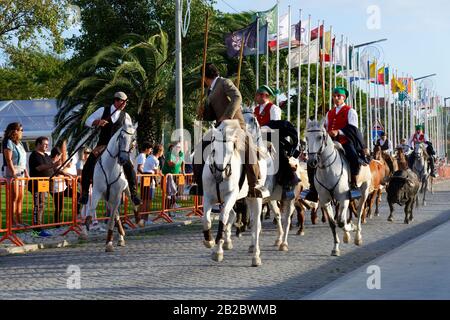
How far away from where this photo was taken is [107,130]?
46.6 ft

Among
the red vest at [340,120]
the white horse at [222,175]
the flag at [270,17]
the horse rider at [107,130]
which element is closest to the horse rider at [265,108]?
the red vest at [340,120]

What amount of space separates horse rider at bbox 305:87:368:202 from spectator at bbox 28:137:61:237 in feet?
18.8

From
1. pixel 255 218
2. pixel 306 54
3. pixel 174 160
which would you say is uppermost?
pixel 306 54

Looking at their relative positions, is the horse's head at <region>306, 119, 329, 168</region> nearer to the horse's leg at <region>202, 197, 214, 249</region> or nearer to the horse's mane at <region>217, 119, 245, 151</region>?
the horse's mane at <region>217, 119, 245, 151</region>

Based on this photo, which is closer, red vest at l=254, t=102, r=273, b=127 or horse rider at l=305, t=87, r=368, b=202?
red vest at l=254, t=102, r=273, b=127

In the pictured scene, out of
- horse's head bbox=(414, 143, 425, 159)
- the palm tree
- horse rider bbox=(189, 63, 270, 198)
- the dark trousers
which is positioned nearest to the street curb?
the dark trousers

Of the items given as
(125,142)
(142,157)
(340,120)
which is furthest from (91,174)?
(142,157)

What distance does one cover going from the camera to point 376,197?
2211 centimetres

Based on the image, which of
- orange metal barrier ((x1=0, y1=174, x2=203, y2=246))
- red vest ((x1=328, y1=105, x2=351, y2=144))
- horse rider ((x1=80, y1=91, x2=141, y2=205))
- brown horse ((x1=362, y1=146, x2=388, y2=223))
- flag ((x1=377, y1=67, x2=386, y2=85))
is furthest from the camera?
flag ((x1=377, y1=67, x2=386, y2=85))

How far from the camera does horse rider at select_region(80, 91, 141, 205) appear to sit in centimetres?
1398

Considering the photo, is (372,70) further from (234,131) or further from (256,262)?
(234,131)

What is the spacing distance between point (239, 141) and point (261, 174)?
1024mm

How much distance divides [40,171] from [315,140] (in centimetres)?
692
